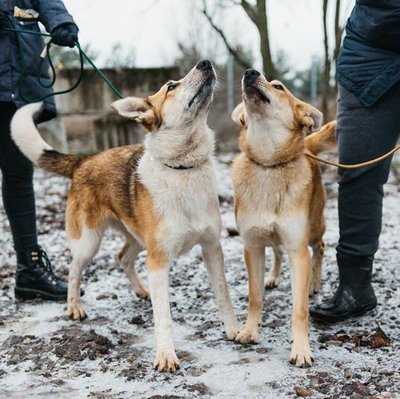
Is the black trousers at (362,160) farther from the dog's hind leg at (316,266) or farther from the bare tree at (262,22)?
the bare tree at (262,22)

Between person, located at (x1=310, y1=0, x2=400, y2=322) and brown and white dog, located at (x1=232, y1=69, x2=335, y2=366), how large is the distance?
0.80ft

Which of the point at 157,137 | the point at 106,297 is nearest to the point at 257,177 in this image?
the point at 157,137

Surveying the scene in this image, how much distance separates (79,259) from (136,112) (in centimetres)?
114

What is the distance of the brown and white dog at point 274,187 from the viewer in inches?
124

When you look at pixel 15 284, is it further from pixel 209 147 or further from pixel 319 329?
pixel 319 329

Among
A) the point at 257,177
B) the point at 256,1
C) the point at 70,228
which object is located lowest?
the point at 70,228

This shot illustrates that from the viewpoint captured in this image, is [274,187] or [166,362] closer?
[166,362]

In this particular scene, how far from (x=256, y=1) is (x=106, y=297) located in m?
4.46

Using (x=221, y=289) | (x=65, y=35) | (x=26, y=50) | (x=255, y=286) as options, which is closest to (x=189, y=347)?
(x=221, y=289)

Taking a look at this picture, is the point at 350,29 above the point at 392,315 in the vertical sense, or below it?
above

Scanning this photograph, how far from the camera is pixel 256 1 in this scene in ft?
23.1

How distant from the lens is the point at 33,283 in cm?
411

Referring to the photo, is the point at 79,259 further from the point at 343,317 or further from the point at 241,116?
the point at 343,317

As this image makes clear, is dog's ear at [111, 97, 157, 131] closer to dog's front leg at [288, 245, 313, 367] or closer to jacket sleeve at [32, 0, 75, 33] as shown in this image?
jacket sleeve at [32, 0, 75, 33]
